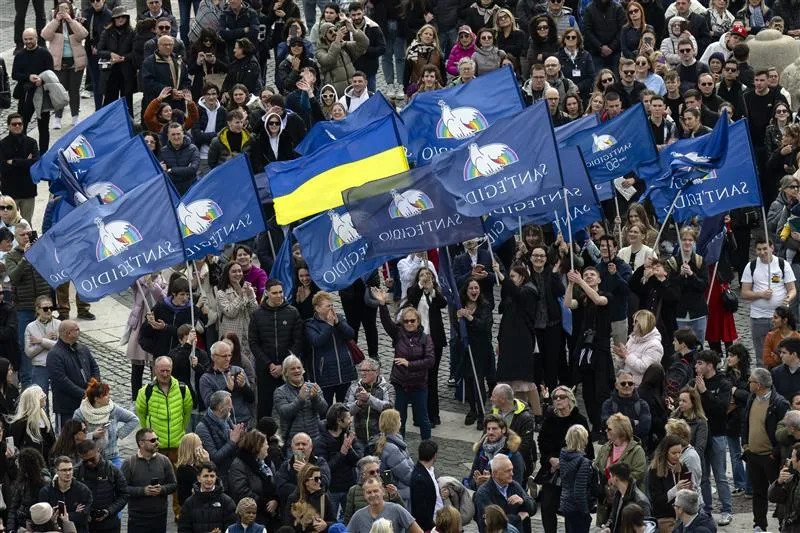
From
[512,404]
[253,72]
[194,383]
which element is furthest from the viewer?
[253,72]

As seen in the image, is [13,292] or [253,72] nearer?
[13,292]

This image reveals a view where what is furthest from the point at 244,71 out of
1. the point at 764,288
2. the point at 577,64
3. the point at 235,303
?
the point at 764,288

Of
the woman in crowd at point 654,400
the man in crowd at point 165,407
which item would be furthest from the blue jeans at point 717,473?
the man in crowd at point 165,407

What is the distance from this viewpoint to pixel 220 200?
24094 mm

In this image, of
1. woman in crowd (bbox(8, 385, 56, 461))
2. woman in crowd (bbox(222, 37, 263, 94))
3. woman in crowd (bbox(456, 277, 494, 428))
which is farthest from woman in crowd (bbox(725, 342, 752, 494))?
woman in crowd (bbox(222, 37, 263, 94))

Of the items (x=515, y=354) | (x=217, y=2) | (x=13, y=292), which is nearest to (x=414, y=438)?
(x=515, y=354)

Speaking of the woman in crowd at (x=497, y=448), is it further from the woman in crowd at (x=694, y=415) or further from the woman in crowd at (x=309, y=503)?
the woman in crowd at (x=694, y=415)

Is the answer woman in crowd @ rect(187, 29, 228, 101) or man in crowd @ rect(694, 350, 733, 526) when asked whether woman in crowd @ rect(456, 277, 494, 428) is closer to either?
man in crowd @ rect(694, 350, 733, 526)

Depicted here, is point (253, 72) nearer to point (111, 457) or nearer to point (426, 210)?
point (426, 210)

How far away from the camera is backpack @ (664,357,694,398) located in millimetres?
22219

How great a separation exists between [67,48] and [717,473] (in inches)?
574

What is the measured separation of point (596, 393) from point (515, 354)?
3.22ft

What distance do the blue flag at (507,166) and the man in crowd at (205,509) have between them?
14.5 feet

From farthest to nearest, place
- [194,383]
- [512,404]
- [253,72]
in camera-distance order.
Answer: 1. [253,72]
2. [194,383]
3. [512,404]
